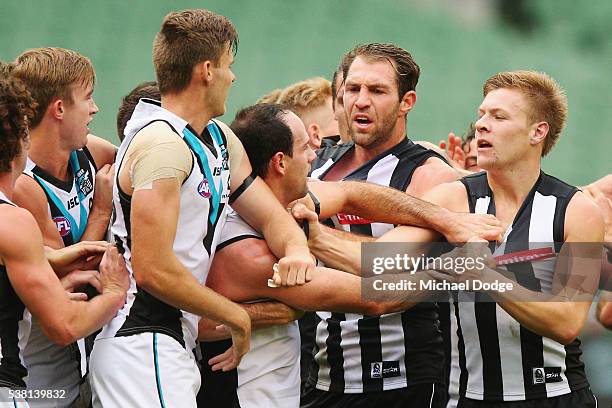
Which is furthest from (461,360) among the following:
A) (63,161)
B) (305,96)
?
(305,96)

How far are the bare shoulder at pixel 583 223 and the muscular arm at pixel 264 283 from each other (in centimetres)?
95

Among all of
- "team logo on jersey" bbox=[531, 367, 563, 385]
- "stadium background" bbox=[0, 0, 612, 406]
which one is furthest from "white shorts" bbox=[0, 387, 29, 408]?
"stadium background" bbox=[0, 0, 612, 406]

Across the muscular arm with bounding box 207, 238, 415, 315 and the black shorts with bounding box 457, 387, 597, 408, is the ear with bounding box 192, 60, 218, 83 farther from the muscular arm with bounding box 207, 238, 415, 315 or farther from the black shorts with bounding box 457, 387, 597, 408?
the black shorts with bounding box 457, 387, 597, 408

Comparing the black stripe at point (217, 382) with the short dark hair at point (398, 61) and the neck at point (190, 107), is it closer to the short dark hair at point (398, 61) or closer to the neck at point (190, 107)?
the neck at point (190, 107)

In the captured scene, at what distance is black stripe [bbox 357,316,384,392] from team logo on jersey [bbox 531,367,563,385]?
34.8 inches

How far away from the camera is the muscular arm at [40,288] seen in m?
3.64

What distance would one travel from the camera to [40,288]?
3.71 metres

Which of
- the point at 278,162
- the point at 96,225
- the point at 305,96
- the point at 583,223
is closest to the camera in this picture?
the point at 583,223

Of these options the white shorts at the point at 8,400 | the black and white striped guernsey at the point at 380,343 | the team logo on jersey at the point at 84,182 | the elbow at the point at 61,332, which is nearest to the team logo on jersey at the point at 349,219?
the black and white striped guernsey at the point at 380,343

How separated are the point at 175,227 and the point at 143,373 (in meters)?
0.61

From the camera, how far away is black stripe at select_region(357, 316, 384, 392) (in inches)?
196

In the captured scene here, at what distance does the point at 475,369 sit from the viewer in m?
4.46

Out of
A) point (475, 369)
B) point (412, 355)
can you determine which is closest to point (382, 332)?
point (412, 355)

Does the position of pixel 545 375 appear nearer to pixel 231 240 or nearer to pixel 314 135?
pixel 231 240
